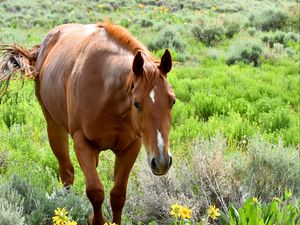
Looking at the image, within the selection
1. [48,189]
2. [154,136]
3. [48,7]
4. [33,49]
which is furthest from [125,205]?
[48,7]

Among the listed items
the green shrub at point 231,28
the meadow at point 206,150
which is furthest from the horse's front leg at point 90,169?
the green shrub at point 231,28

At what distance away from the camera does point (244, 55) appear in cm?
1239

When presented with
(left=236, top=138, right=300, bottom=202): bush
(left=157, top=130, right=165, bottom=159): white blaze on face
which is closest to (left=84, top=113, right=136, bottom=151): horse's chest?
(left=157, top=130, right=165, bottom=159): white blaze on face

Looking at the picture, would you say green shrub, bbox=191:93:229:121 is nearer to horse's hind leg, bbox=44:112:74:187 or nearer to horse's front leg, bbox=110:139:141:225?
horse's hind leg, bbox=44:112:74:187

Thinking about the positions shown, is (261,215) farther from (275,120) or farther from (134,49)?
(275,120)

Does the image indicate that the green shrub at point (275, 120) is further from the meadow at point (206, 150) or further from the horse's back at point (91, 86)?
the horse's back at point (91, 86)

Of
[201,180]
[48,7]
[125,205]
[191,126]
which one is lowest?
[48,7]

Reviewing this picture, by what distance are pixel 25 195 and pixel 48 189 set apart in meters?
0.57

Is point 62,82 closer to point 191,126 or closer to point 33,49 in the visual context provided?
point 33,49

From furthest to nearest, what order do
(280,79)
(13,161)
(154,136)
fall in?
(280,79)
(13,161)
(154,136)

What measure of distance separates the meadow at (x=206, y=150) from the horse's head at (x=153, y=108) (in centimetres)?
38

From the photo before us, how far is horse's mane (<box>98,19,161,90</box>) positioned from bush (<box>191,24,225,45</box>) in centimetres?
1134

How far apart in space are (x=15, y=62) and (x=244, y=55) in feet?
25.3

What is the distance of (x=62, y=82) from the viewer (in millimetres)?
4488
